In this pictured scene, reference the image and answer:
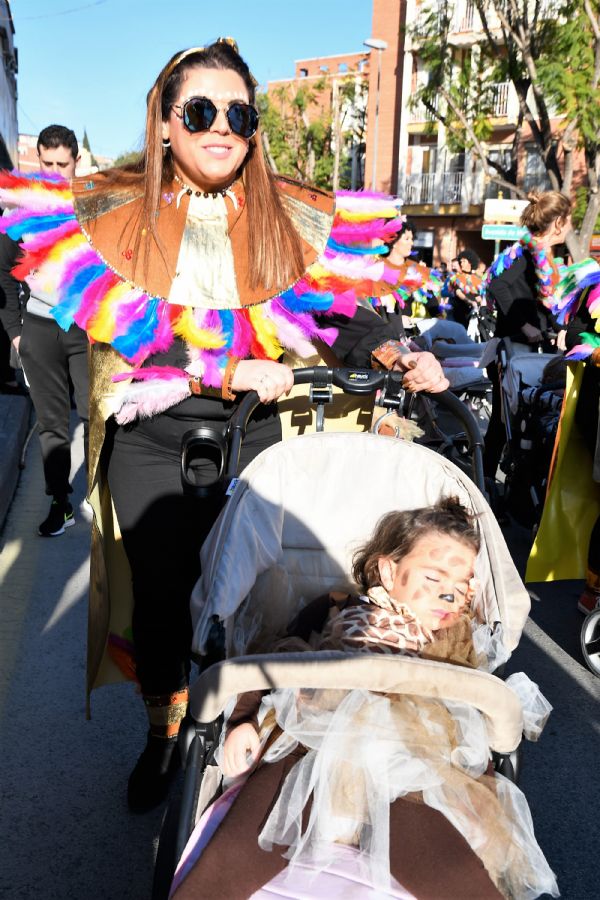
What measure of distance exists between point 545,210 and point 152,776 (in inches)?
159

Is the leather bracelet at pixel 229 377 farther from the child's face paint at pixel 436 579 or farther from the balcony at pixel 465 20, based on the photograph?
the balcony at pixel 465 20

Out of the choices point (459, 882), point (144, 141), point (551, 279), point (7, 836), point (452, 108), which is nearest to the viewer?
point (459, 882)

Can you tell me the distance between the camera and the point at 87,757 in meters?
2.71

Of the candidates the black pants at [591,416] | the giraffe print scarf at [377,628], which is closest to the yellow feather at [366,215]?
the giraffe print scarf at [377,628]

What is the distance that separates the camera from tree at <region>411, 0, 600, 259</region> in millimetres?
12109

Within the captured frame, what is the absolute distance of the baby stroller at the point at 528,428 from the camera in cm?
433

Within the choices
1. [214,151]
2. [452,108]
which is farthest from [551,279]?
[452,108]

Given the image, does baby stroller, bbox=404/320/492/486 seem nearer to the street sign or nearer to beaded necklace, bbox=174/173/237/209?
beaded necklace, bbox=174/173/237/209

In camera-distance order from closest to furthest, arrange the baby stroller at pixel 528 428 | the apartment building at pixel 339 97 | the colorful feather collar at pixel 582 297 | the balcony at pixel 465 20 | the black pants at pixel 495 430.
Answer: the colorful feather collar at pixel 582 297 < the baby stroller at pixel 528 428 < the black pants at pixel 495 430 < the balcony at pixel 465 20 < the apartment building at pixel 339 97

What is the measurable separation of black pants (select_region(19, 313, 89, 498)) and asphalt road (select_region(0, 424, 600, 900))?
2.22 feet

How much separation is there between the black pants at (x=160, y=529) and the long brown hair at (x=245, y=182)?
453mm

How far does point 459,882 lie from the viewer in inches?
53.8

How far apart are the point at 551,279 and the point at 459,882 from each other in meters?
4.42

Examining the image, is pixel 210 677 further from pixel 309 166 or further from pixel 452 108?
pixel 309 166
